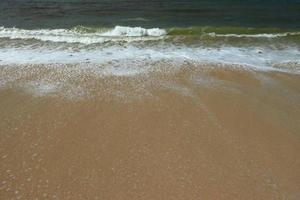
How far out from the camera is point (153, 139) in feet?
27.8

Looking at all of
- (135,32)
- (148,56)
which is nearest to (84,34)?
(135,32)

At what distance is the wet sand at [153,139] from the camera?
7.03 m

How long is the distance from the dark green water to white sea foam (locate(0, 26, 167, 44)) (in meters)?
1.25

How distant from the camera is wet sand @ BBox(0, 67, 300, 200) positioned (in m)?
7.03

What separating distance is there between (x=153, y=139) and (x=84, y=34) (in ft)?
35.4

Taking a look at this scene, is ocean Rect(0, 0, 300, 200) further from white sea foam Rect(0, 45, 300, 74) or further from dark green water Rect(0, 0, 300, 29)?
dark green water Rect(0, 0, 300, 29)

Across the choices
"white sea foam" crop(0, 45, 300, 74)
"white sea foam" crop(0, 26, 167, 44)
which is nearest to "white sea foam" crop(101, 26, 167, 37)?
"white sea foam" crop(0, 26, 167, 44)

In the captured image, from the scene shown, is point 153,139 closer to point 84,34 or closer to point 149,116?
point 149,116

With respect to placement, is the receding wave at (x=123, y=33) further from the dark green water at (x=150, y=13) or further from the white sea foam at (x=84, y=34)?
the dark green water at (x=150, y=13)

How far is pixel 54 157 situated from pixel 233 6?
62.4ft

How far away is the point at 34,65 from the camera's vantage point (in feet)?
42.2

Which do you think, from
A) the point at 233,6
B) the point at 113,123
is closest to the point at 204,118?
the point at 113,123

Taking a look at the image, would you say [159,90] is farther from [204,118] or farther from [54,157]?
[54,157]

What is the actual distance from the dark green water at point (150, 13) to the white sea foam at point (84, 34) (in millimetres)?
1250
